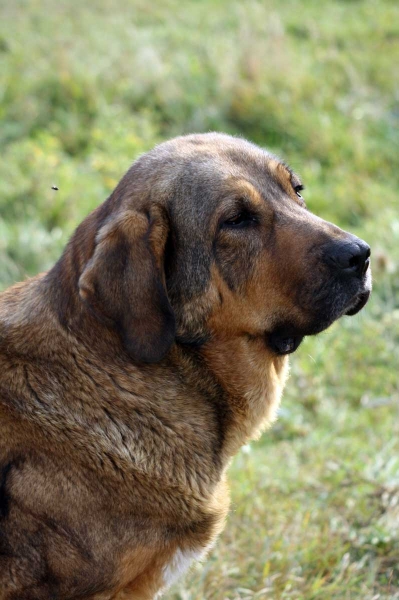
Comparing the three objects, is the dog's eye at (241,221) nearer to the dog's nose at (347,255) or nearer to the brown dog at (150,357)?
the brown dog at (150,357)

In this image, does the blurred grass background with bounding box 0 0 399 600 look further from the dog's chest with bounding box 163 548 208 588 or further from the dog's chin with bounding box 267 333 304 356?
the dog's chin with bounding box 267 333 304 356

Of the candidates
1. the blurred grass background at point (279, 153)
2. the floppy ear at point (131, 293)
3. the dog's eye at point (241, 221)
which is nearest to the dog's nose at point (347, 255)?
the dog's eye at point (241, 221)

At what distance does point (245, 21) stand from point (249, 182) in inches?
389

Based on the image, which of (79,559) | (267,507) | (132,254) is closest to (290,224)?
(132,254)

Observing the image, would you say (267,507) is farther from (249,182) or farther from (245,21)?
(245,21)

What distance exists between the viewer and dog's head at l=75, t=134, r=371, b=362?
11.9ft

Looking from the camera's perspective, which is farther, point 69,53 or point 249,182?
point 69,53

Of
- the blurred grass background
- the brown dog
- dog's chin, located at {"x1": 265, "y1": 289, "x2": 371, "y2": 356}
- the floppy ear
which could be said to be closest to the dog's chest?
the brown dog

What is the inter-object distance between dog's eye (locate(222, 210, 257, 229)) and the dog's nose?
379 millimetres

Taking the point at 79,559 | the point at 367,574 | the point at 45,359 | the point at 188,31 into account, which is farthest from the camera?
the point at 188,31

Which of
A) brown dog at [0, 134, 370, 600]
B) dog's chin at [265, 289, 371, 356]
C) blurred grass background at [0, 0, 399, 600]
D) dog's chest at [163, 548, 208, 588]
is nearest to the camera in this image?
brown dog at [0, 134, 370, 600]

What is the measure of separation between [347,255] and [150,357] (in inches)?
38.3

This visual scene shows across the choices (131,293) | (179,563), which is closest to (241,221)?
(131,293)

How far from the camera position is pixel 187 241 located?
373 cm
